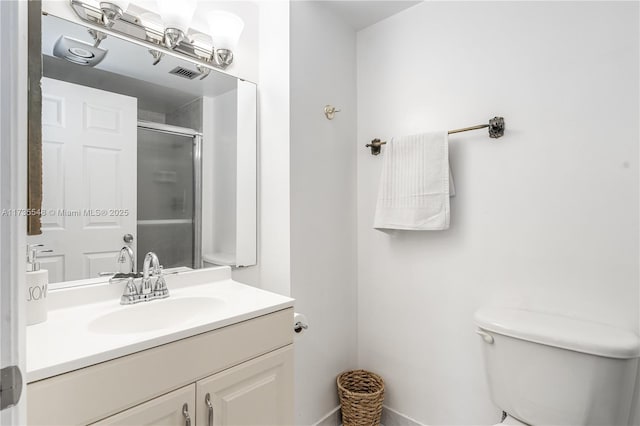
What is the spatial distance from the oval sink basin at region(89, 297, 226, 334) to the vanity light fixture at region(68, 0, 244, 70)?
0.91m

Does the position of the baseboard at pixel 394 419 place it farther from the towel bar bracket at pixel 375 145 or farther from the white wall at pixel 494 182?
the towel bar bracket at pixel 375 145

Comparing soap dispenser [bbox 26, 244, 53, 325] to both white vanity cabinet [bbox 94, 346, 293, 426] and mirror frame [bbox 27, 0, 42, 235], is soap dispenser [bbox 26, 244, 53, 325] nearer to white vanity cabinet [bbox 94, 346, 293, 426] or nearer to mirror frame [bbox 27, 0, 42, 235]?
white vanity cabinet [bbox 94, 346, 293, 426]

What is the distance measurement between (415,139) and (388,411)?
1.38 m

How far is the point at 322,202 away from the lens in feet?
5.35

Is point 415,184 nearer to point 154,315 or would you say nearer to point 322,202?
point 322,202

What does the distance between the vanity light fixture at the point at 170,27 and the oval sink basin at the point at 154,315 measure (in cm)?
91

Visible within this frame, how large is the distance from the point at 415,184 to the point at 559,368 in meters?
0.84

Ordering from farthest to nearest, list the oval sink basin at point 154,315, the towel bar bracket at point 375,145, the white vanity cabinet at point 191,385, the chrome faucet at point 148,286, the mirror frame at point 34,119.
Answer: the towel bar bracket at point 375,145 < the chrome faucet at point 148,286 < the oval sink basin at point 154,315 < the white vanity cabinet at point 191,385 < the mirror frame at point 34,119

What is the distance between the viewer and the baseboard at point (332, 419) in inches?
63.2

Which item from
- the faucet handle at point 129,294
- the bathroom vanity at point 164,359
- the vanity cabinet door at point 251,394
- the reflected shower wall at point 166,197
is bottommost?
the vanity cabinet door at point 251,394

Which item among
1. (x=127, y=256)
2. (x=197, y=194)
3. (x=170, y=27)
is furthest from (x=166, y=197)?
(x=170, y=27)

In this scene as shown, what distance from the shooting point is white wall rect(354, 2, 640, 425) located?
3.74 feet

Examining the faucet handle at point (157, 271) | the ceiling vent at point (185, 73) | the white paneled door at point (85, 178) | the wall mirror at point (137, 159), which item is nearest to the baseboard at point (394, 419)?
the wall mirror at point (137, 159)

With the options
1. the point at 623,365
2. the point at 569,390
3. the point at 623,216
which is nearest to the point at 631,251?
the point at 623,216
